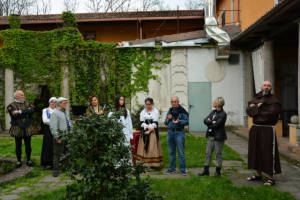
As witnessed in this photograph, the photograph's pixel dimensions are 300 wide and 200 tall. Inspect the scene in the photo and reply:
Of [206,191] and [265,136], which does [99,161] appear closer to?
[206,191]

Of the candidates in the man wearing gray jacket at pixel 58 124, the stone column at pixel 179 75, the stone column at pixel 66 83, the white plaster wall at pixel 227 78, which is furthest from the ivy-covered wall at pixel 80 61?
the man wearing gray jacket at pixel 58 124

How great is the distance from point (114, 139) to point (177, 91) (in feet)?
35.9

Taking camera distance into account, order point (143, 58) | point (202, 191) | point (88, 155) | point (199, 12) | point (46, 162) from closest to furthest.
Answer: point (88, 155) → point (202, 191) → point (46, 162) → point (143, 58) → point (199, 12)

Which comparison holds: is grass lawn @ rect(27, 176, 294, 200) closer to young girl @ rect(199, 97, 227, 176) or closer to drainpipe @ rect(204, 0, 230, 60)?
young girl @ rect(199, 97, 227, 176)

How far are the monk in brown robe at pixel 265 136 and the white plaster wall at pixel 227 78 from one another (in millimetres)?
8241

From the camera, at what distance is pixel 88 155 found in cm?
334

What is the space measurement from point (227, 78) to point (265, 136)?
872cm

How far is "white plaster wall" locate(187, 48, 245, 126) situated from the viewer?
46.1 ft

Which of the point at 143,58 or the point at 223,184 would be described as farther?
the point at 143,58

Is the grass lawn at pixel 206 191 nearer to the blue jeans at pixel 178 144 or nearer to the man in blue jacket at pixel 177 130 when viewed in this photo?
the blue jeans at pixel 178 144

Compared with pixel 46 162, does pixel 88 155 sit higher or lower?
higher

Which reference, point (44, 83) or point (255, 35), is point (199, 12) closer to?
point (255, 35)

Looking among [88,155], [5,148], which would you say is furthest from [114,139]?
[5,148]

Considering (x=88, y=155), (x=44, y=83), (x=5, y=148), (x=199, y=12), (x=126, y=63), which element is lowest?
(x=5, y=148)
